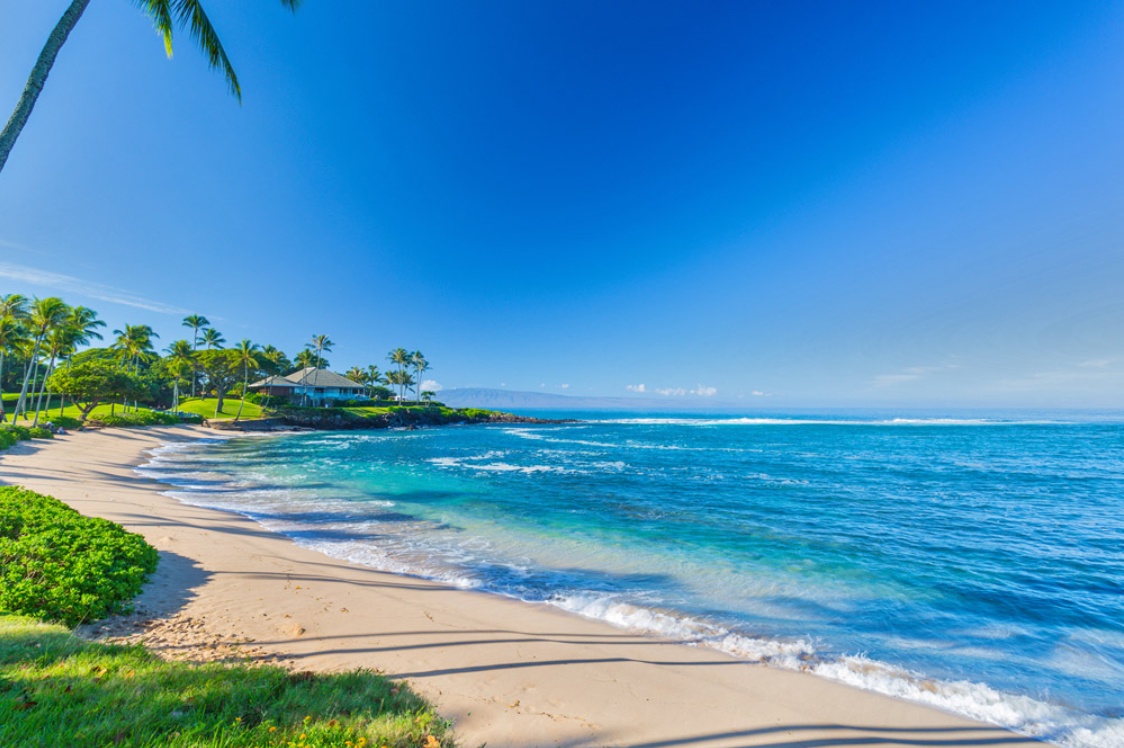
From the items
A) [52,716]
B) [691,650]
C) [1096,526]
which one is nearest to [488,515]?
[691,650]

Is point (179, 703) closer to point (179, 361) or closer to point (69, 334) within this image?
point (69, 334)

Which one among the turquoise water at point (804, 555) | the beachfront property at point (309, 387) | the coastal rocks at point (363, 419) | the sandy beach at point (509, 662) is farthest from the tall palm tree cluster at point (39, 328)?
the sandy beach at point (509, 662)

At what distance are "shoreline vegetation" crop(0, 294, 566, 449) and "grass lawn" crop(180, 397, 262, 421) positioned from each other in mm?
148

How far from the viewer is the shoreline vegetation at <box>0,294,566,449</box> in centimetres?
3819

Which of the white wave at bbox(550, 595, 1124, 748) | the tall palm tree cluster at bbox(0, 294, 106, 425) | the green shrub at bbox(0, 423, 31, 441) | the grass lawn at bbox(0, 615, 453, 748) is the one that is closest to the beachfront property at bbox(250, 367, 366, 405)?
the tall palm tree cluster at bbox(0, 294, 106, 425)

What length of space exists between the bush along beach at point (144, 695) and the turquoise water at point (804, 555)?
5.79 meters

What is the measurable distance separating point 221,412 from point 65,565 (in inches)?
2832

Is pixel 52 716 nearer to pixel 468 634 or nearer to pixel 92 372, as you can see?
pixel 468 634

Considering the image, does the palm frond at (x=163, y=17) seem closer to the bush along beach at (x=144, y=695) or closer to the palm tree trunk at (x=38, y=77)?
the palm tree trunk at (x=38, y=77)

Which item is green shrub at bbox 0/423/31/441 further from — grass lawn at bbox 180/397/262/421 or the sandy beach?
grass lawn at bbox 180/397/262/421

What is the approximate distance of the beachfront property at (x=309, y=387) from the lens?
3095 inches

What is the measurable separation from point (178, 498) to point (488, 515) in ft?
43.9

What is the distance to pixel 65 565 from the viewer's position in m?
7.18

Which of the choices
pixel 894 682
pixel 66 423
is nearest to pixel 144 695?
pixel 894 682
